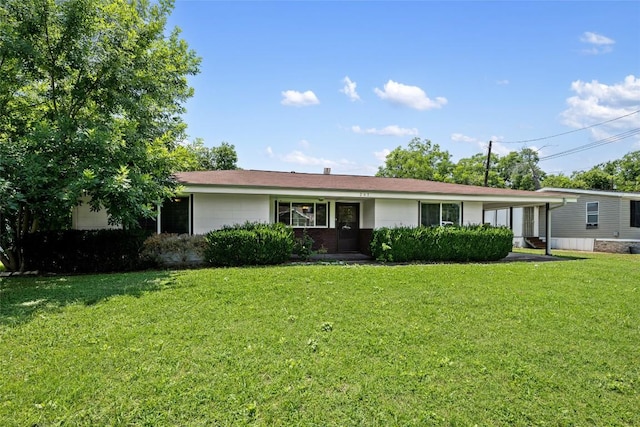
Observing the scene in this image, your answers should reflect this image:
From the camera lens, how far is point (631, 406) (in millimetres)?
3615

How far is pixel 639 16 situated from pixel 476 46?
17.0 ft

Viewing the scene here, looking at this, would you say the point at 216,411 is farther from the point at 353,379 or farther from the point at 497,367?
the point at 497,367

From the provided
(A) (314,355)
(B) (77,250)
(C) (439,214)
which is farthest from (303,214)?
(A) (314,355)

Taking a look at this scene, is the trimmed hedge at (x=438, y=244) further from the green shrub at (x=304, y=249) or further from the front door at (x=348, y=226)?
the green shrub at (x=304, y=249)

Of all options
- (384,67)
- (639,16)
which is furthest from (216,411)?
(639,16)

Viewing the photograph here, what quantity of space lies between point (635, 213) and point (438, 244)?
14.7m

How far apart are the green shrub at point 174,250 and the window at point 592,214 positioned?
21.0m

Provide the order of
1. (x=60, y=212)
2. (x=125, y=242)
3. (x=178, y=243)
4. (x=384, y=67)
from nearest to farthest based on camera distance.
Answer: (x=60, y=212), (x=125, y=242), (x=178, y=243), (x=384, y=67)

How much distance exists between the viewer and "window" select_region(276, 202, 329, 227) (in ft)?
46.1

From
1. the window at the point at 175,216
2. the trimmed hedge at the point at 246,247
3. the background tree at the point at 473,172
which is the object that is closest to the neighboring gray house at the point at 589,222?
the trimmed hedge at the point at 246,247

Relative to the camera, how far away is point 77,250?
32.1ft

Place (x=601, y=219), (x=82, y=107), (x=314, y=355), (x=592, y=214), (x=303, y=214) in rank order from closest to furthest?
(x=314, y=355) < (x=82, y=107) < (x=303, y=214) < (x=601, y=219) < (x=592, y=214)

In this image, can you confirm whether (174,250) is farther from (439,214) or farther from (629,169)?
(629,169)

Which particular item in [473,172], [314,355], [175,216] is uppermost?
[473,172]
